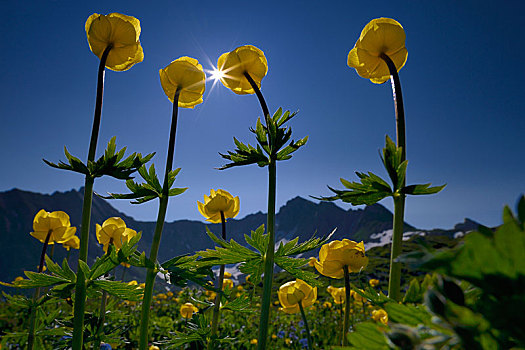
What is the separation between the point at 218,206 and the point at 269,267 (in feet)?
3.13

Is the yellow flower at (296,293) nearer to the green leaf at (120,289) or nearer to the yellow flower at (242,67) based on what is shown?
the green leaf at (120,289)

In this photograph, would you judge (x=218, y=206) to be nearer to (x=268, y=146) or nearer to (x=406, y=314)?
(x=268, y=146)

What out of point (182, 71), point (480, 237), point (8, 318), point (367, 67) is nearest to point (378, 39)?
point (367, 67)

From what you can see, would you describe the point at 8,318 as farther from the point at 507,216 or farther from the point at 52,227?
the point at 507,216

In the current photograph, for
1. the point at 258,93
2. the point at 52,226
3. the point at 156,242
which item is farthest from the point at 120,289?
the point at 52,226

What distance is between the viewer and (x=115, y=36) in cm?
139

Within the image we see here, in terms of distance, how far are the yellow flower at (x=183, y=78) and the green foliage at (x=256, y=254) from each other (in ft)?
2.39

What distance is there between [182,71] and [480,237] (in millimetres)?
1440

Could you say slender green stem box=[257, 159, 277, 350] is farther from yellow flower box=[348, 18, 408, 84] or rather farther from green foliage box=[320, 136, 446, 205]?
yellow flower box=[348, 18, 408, 84]

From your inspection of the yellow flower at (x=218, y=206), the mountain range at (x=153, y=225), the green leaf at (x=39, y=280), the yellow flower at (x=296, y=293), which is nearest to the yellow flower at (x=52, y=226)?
the yellow flower at (x=218, y=206)

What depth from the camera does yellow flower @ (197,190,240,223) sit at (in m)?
2.06

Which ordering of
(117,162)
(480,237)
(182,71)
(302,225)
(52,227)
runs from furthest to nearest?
1. (302,225)
2. (52,227)
3. (182,71)
4. (117,162)
5. (480,237)

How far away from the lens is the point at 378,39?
1112 mm

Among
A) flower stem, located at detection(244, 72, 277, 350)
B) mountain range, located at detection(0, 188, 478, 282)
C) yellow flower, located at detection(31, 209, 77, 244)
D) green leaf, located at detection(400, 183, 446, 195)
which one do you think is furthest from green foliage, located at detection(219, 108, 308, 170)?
mountain range, located at detection(0, 188, 478, 282)
